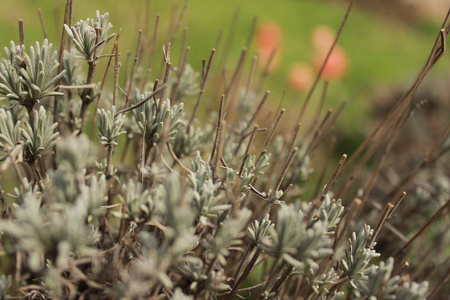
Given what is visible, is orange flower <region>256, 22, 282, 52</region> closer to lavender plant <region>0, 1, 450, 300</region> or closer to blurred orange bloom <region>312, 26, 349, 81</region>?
blurred orange bloom <region>312, 26, 349, 81</region>

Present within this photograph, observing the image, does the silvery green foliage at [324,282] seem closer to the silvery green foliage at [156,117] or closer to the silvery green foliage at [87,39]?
the silvery green foliage at [156,117]

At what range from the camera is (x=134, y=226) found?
1.74ft

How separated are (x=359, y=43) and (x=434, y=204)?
3169 millimetres

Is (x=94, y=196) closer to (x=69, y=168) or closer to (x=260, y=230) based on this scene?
(x=69, y=168)

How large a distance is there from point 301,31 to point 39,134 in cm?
353

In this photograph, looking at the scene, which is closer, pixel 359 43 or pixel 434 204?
pixel 434 204

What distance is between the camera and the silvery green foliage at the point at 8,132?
50 cm

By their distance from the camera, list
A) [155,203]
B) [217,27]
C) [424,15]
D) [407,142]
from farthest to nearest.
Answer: [424,15] → [217,27] → [407,142] → [155,203]

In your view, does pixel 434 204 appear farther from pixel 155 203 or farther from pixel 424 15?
pixel 424 15

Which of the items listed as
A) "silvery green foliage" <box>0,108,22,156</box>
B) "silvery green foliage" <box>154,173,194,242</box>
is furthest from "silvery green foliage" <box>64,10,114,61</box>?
"silvery green foliage" <box>154,173,194,242</box>

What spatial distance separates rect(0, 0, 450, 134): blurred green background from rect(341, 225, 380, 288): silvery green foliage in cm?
154

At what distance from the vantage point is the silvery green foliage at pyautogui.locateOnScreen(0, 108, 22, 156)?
19.5 inches

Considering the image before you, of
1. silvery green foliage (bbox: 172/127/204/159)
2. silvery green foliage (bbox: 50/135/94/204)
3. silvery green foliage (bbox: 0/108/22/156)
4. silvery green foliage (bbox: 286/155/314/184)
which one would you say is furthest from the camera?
silvery green foliage (bbox: 286/155/314/184)

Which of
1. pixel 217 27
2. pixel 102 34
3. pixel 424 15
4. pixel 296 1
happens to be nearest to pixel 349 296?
pixel 102 34
